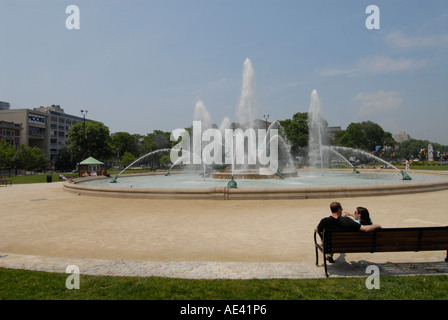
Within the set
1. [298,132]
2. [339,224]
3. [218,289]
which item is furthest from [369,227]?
[298,132]

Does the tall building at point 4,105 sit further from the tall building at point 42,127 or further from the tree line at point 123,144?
the tree line at point 123,144

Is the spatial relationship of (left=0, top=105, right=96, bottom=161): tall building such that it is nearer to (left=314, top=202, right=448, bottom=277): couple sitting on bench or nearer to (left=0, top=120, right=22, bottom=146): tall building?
(left=0, top=120, right=22, bottom=146): tall building

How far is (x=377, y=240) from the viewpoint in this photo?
19.3 ft

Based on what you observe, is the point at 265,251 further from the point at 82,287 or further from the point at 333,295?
the point at 82,287

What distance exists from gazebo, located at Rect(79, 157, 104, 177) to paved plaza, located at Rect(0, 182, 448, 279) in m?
26.3

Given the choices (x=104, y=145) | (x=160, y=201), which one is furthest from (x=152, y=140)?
(x=160, y=201)

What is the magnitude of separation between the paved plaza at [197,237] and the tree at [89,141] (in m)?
62.9

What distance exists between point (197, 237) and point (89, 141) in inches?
2942

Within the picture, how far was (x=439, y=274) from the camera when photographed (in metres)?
5.68

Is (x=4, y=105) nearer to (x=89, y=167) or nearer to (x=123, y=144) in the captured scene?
(x=123, y=144)

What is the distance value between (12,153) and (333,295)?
76.6 meters

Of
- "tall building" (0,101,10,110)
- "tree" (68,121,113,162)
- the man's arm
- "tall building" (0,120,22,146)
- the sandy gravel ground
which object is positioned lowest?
the sandy gravel ground

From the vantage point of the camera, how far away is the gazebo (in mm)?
41156


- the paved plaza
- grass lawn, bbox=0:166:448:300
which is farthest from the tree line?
grass lawn, bbox=0:166:448:300
